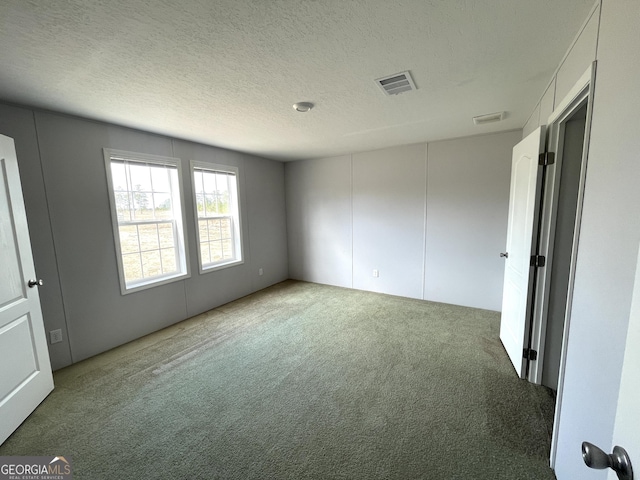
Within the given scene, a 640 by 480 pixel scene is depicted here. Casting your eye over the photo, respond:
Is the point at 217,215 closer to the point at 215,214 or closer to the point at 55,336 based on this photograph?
the point at 215,214

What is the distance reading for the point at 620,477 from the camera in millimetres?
516

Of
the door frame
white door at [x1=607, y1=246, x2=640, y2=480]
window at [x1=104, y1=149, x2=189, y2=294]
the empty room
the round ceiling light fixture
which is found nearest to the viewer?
white door at [x1=607, y1=246, x2=640, y2=480]

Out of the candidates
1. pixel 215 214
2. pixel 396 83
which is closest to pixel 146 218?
pixel 215 214

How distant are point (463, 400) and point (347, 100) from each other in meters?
2.56

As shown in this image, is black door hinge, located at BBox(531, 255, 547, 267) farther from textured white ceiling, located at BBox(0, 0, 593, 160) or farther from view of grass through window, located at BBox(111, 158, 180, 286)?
view of grass through window, located at BBox(111, 158, 180, 286)

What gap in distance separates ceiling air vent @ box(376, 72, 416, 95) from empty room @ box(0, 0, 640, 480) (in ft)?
0.10

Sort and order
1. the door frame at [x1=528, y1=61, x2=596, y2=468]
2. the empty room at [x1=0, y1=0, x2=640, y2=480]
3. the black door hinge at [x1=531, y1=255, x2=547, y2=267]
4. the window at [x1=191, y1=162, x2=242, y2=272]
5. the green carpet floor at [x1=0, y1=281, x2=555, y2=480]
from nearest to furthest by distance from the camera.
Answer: the empty room at [x1=0, y1=0, x2=640, y2=480]
the door frame at [x1=528, y1=61, x2=596, y2=468]
the green carpet floor at [x1=0, y1=281, x2=555, y2=480]
the black door hinge at [x1=531, y1=255, x2=547, y2=267]
the window at [x1=191, y1=162, x2=242, y2=272]

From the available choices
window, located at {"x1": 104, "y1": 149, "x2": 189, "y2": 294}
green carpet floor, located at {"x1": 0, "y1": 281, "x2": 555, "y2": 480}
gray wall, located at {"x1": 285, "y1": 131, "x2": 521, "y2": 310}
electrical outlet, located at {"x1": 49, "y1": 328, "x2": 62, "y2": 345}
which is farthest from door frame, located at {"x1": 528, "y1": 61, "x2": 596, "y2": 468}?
electrical outlet, located at {"x1": 49, "y1": 328, "x2": 62, "y2": 345}

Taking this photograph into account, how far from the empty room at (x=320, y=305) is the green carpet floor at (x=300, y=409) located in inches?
0.7

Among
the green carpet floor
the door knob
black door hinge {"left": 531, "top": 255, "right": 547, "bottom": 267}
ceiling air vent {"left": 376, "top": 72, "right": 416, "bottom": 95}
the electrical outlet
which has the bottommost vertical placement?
the green carpet floor

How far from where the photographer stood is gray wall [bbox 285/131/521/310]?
3408mm

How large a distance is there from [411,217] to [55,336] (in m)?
4.35

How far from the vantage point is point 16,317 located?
1.83m

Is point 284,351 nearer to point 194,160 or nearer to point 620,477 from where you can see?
point 620,477
